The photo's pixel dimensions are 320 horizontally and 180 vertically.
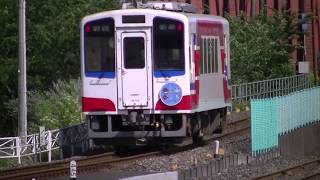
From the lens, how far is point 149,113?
20.6 metres

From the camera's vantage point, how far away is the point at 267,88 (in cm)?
4075

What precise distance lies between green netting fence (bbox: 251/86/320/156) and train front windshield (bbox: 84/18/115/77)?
388cm

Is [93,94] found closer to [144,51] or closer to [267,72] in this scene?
[144,51]

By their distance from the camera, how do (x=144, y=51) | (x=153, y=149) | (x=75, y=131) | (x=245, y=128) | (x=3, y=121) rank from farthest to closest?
(x=3, y=121) < (x=245, y=128) < (x=75, y=131) < (x=153, y=149) < (x=144, y=51)

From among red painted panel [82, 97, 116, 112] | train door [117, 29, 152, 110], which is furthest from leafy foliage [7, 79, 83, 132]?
train door [117, 29, 152, 110]

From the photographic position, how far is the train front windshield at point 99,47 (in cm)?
2062

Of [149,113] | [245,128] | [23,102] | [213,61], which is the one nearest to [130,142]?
[149,113]

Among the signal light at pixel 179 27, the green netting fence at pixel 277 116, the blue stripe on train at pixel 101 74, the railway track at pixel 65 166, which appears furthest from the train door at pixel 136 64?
the green netting fence at pixel 277 116

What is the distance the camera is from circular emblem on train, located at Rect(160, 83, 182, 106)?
67.2 ft

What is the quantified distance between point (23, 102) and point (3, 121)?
15.2 meters

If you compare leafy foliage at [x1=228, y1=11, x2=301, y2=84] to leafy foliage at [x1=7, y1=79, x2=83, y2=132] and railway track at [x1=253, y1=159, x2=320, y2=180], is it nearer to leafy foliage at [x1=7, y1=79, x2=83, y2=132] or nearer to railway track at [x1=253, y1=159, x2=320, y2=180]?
leafy foliage at [x1=7, y1=79, x2=83, y2=132]

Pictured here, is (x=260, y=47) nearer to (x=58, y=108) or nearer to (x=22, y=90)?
(x=58, y=108)

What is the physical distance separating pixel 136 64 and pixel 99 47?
97cm

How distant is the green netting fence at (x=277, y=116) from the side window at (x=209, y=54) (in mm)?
1421
